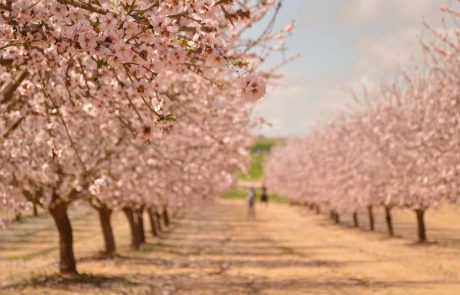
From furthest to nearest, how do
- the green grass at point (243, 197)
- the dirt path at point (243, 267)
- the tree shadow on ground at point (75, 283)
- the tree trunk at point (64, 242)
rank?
the green grass at point (243, 197) < the tree trunk at point (64, 242) < the dirt path at point (243, 267) < the tree shadow on ground at point (75, 283)

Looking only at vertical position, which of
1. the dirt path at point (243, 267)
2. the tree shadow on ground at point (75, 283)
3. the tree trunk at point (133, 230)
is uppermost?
the tree trunk at point (133, 230)

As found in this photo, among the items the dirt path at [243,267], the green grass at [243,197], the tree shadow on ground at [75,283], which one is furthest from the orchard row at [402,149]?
the green grass at [243,197]

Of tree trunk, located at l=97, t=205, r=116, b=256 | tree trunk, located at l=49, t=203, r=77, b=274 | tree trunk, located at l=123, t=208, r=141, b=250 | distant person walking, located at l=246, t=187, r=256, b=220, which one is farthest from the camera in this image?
distant person walking, located at l=246, t=187, r=256, b=220

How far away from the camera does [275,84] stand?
15.3 m

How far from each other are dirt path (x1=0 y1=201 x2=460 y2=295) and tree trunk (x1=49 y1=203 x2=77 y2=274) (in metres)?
0.50

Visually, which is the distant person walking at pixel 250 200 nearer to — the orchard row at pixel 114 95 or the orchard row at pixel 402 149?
the orchard row at pixel 402 149

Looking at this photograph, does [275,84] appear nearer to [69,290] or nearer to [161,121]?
[69,290]

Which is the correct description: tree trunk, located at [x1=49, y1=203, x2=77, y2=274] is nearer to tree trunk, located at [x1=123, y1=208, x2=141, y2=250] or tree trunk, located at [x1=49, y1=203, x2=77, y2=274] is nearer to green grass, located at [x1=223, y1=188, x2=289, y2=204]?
tree trunk, located at [x1=123, y1=208, x2=141, y2=250]

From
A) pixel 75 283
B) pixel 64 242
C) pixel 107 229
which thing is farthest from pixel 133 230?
pixel 75 283

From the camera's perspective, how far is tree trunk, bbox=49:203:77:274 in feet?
55.5

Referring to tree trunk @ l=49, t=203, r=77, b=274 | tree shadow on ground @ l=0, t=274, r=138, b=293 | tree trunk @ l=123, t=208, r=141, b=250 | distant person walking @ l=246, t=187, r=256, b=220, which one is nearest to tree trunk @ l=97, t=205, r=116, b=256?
tree trunk @ l=123, t=208, r=141, b=250

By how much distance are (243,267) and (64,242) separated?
226 inches

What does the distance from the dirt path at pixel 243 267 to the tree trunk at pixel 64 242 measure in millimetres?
495

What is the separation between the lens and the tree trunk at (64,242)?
16.9 meters
